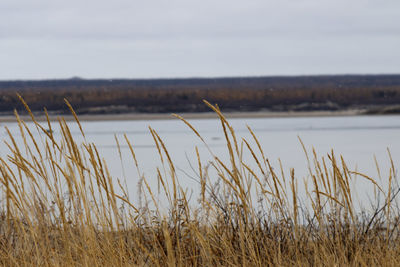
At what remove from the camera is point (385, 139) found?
2189cm

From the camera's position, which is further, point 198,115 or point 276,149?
point 198,115

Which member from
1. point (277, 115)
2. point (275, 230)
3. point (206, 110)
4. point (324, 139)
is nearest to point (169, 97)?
point (206, 110)

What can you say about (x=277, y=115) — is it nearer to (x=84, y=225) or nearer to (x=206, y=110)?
(x=206, y=110)

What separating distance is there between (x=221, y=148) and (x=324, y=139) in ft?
15.4

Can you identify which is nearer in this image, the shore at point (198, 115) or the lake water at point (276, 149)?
the lake water at point (276, 149)

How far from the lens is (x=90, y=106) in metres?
44.8

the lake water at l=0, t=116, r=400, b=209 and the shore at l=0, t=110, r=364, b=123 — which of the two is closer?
the lake water at l=0, t=116, r=400, b=209

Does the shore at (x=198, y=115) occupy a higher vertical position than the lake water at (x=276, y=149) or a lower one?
Result: lower

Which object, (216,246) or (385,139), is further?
(385,139)

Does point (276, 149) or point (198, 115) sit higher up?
point (276, 149)

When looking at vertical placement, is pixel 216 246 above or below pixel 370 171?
above

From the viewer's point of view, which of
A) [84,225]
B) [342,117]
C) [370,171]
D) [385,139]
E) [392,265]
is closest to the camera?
[392,265]

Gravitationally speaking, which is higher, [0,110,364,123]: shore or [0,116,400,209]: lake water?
[0,116,400,209]: lake water

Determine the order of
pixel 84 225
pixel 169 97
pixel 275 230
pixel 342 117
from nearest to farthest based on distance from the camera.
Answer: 1. pixel 84 225
2. pixel 275 230
3. pixel 342 117
4. pixel 169 97
